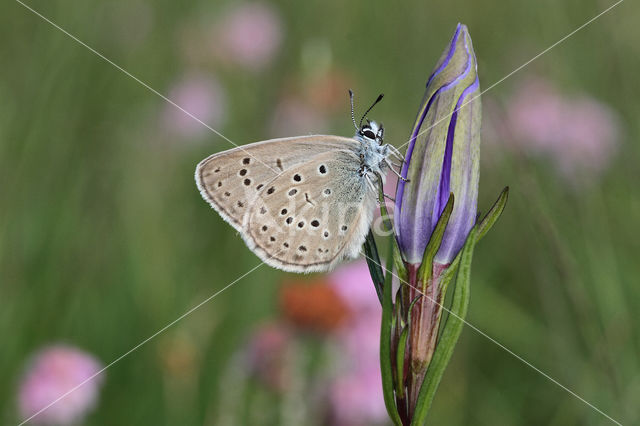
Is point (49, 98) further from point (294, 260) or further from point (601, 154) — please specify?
point (601, 154)

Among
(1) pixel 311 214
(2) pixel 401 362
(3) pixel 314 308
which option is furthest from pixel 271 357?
(2) pixel 401 362

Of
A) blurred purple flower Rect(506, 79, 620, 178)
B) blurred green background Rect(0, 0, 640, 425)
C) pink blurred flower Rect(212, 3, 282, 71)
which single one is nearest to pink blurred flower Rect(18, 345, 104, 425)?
blurred green background Rect(0, 0, 640, 425)

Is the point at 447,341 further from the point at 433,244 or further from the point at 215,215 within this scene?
the point at 215,215

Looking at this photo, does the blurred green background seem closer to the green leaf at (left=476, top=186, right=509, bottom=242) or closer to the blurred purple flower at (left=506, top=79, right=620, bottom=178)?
Answer: the blurred purple flower at (left=506, top=79, right=620, bottom=178)

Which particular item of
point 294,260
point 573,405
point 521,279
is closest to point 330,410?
point 294,260

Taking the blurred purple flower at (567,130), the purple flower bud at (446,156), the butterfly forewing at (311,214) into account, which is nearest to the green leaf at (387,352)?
the purple flower bud at (446,156)

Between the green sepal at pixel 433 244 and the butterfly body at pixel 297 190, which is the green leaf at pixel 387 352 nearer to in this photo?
the green sepal at pixel 433 244
